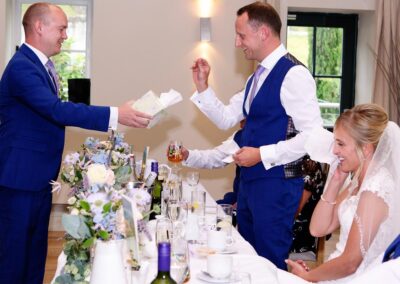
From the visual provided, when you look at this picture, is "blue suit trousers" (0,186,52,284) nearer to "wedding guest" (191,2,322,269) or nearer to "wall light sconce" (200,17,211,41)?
"wedding guest" (191,2,322,269)

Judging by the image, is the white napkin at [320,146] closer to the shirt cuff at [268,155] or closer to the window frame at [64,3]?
the shirt cuff at [268,155]

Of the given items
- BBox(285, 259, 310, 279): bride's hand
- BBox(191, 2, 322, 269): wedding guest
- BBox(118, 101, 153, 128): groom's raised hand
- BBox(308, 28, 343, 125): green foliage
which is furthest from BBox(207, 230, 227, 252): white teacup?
BBox(308, 28, 343, 125): green foliage

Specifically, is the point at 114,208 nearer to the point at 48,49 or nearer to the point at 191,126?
the point at 48,49

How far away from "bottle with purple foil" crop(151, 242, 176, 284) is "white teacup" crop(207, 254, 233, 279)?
0.40 meters

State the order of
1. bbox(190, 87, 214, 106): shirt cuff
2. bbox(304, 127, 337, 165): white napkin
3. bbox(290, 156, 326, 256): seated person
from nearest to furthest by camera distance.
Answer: bbox(304, 127, 337, 165): white napkin < bbox(190, 87, 214, 106): shirt cuff < bbox(290, 156, 326, 256): seated person

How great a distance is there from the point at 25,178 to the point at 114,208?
182cm

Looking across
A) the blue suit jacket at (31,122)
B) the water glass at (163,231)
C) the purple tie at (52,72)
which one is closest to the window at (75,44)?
the purple tie at (52,72)

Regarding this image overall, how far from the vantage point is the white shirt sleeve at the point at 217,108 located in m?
3.74

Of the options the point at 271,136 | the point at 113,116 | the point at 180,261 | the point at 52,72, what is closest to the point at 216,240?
the point at 180,261

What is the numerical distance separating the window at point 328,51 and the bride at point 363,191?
4235 mm

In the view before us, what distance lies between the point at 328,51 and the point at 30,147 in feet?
14.1

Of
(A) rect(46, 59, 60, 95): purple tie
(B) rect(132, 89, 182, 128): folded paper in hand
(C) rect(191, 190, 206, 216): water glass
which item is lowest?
(C) rect(191, 190, 206, 216): water glass

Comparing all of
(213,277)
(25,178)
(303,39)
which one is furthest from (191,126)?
(213,277)

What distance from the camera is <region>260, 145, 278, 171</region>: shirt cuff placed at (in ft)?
10.1
